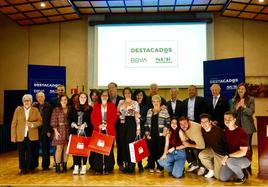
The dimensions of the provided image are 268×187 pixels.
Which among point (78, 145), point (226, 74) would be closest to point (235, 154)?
point (78, 145)

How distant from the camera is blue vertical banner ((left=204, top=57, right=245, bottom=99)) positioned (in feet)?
18.8

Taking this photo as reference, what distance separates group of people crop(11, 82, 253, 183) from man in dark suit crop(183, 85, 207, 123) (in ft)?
0.39

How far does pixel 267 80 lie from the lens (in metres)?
8.84

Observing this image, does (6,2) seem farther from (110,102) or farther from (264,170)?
(264,170)

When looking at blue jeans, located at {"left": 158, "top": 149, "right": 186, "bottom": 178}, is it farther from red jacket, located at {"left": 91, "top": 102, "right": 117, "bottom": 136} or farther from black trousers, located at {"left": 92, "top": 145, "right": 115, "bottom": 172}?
red jacket, located at {"left": 91, "top": 102, "right": 117, "bottom": 136}

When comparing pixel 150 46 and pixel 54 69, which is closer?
pixel 54 69

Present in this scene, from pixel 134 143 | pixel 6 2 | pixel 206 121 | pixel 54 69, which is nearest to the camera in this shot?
pixel 206 121

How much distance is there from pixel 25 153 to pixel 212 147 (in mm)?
2810

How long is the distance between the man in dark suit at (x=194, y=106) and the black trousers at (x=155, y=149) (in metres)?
0.80

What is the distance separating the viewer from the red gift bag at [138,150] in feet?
14.7

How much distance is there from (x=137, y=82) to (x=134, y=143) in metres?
4.45

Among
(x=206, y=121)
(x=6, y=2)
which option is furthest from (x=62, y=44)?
(x=206, y=121)

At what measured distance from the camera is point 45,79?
6684 mm

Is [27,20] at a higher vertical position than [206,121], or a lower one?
higher
